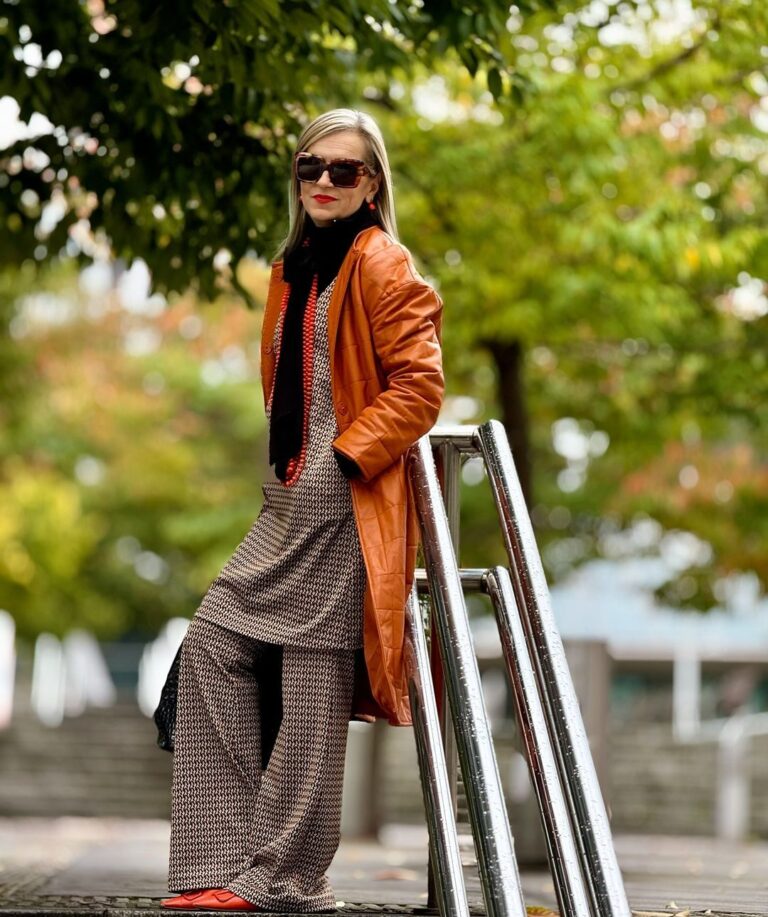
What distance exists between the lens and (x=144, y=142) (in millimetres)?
7184

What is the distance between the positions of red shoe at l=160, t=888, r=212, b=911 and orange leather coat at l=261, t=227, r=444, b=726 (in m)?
0.65

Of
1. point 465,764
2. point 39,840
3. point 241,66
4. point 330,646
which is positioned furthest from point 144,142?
point 39,840

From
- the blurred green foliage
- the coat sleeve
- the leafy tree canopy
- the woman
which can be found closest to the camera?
the coat sleeve

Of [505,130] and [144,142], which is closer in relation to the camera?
[144,142]

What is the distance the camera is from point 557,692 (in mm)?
4027

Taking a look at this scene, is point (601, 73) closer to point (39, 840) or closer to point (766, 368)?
point (766, 368)

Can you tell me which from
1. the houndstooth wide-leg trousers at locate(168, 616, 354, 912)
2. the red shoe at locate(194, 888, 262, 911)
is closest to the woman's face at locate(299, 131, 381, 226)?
the houndstooth wide-leg trousers at locate(168, 616, 354, 912)

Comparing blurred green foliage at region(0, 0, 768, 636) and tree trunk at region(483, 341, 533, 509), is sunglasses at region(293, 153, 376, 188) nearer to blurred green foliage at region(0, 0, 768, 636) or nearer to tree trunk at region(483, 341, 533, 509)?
blurred green foliage at region(0, 0, 768, 636)

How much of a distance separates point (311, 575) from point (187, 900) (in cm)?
88

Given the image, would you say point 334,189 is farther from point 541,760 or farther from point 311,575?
point 541,760

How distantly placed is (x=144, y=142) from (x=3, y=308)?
29.7 ft

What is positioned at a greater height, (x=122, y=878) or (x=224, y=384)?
(x=224, y=384)

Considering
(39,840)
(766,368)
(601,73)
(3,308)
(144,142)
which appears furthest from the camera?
(3,308)

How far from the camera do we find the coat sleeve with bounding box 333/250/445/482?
4.36m
